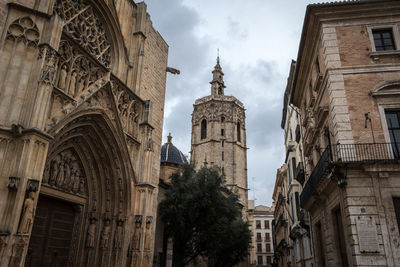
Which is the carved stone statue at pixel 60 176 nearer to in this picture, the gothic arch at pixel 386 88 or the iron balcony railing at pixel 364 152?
the iron balcony railing at pixel 364 152

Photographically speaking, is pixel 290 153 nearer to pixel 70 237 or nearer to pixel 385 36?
pixel 385 36

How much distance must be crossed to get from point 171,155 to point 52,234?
20.6 metres

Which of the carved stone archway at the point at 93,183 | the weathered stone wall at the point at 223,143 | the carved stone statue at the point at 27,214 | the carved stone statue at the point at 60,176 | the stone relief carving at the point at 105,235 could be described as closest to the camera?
the carved stone statue at the point at 27,214

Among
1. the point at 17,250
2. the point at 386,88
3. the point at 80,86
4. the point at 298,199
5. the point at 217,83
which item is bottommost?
the point at 17,250

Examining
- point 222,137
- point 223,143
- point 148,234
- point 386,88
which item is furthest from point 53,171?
point 222,137

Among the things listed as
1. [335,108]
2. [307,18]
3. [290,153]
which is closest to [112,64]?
[307,18]

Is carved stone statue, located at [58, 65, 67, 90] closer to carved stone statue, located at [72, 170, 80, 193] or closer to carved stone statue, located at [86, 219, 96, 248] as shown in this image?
carved stone statue, located at [72, 170, 80, 193]

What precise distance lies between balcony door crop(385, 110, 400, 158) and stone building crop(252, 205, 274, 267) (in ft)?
211

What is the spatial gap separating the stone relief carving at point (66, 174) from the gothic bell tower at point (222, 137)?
142 feet

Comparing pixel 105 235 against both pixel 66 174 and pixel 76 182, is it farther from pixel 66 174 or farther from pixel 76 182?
pixel 66 174

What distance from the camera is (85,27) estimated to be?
14.5 m

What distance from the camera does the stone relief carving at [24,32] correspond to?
10.6 m

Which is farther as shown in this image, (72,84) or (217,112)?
(217,112)

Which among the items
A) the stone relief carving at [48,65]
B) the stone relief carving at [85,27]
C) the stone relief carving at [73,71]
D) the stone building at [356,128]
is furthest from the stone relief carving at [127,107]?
the stone building at [356,128]
